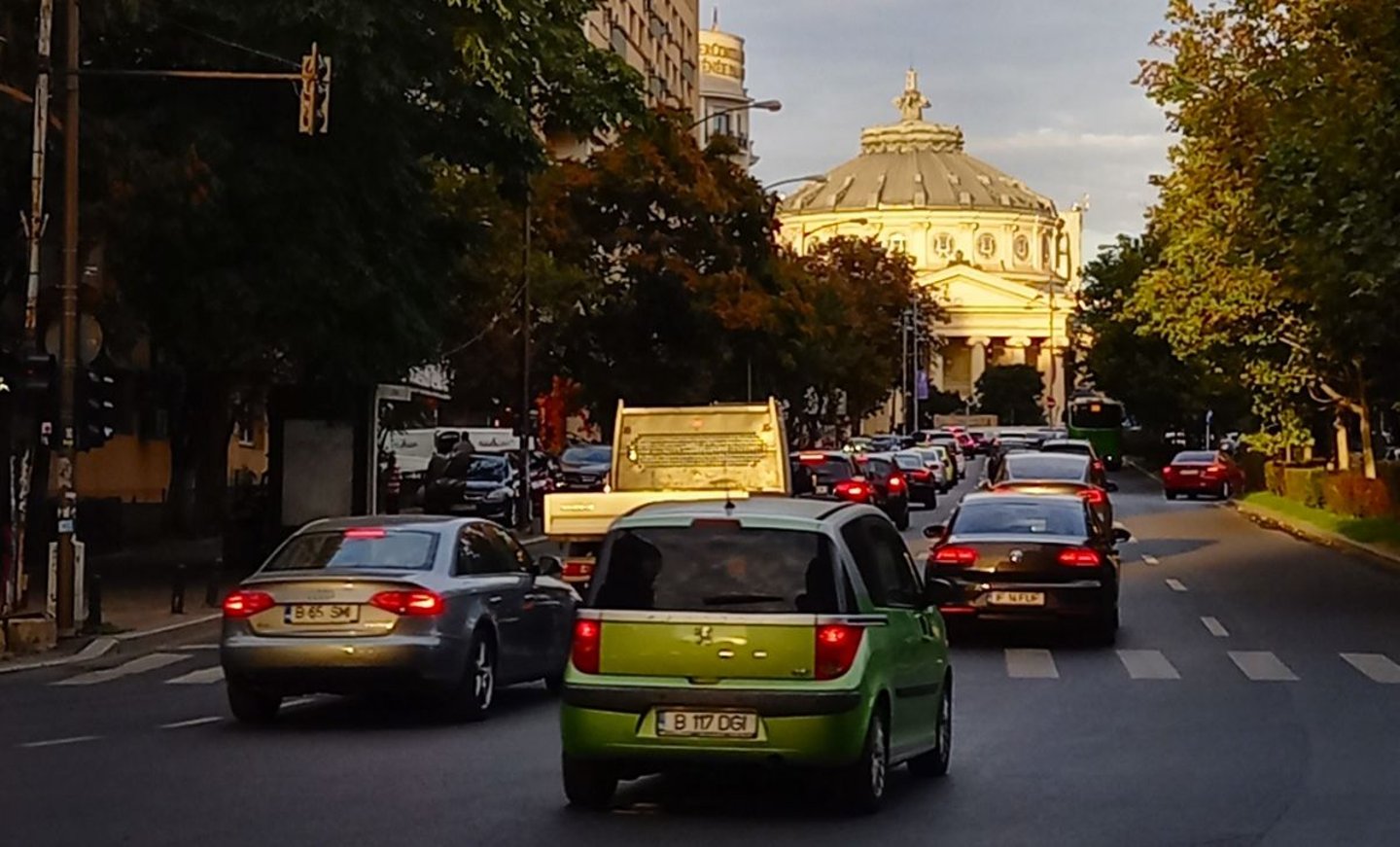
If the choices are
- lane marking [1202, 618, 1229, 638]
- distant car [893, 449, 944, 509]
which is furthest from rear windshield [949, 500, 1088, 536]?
distant car [893, 449, 944, 509]

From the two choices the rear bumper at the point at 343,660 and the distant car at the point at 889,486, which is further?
the distant car at the point at 889,486

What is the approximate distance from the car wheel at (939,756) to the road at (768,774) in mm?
142

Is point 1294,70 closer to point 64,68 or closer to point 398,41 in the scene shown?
point 398,41

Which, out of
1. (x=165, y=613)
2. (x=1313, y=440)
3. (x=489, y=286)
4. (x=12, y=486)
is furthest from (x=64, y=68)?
(x=1313, y=440)

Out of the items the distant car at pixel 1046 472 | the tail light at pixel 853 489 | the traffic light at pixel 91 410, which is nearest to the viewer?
the traffic light at pixel 91 410

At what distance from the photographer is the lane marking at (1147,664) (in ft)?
66.7

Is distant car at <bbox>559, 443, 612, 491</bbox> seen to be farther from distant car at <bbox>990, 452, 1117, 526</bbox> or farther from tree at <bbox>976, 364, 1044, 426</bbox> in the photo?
tree at <bbox>976, 364, 1044, 426</bbox>

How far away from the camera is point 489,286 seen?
5000 cm

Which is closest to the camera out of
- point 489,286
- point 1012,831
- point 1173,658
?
point 1012,831

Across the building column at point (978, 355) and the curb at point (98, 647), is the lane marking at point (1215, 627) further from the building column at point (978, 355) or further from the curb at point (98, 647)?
the building column at point (978, 355)

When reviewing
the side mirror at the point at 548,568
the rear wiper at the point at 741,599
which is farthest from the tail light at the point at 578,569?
the rear wiper at the point at 741,599

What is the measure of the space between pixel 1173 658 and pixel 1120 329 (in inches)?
2617

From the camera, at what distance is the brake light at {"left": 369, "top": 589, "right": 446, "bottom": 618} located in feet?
51.4

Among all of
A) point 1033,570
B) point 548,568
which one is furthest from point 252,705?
point 1033,570
